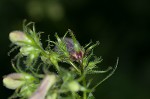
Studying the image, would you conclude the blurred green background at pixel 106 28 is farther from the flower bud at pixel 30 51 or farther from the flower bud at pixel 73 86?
the flower bud at pixel 73 86

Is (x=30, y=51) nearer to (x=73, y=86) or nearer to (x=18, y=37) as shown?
(x=18, y=37)

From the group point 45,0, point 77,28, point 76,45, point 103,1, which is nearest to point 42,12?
point 45,0

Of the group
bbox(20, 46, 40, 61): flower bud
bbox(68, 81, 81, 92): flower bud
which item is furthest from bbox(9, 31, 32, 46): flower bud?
bbox(68, 81, 81, 92): flower bud

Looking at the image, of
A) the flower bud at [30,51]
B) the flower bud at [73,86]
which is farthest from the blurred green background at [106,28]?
the flower bud at [73,86]

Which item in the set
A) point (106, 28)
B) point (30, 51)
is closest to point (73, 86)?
point (30, 51)

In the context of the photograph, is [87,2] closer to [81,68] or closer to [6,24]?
[6,24]

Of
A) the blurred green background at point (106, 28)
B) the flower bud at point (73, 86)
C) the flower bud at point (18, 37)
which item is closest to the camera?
the flower bud at point (73, 86)
